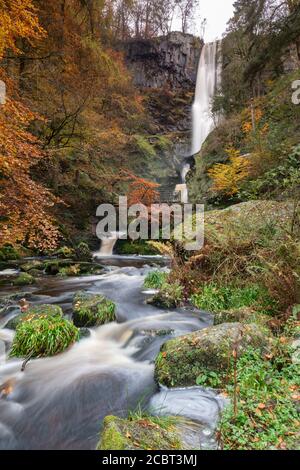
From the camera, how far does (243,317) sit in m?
4.51

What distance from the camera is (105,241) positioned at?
50.1 ft

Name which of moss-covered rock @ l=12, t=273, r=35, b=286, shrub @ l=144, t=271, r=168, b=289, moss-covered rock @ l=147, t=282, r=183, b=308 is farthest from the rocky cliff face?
moss-covered rock @ l=147, t=282, r=183, b=308

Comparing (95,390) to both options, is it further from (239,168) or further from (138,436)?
(239,168)

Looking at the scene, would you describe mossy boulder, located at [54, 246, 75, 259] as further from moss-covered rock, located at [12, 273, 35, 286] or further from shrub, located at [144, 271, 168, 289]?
shrub, located at [144, 271, 168, 289]

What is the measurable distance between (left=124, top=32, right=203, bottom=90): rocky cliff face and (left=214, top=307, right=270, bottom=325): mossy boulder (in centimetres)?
3133

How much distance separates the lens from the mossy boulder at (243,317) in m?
4.40

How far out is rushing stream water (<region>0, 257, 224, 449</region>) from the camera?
3.11m

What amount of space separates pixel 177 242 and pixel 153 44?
3134 centimetres

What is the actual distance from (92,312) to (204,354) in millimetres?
2796

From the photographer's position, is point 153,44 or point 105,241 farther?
point 153,44

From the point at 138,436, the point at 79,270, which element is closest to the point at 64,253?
the point at 79,270

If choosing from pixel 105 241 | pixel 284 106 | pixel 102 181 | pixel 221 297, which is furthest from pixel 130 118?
pixel 221 297

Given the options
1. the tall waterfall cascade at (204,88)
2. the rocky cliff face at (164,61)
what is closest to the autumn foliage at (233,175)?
the tall waterfall cascade at (204,88)

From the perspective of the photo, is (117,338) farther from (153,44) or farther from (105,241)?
(153,44)
